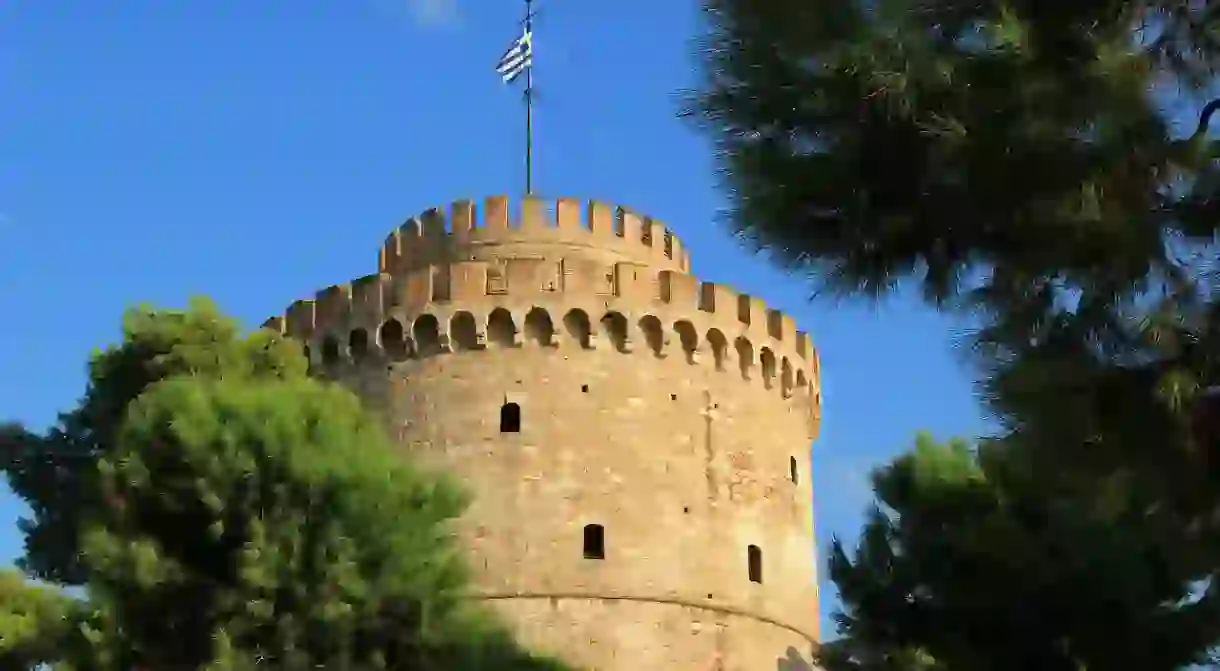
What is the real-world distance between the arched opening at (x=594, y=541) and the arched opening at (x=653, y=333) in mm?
2287

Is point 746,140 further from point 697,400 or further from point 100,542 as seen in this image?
point 697,400

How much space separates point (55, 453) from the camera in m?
20.4

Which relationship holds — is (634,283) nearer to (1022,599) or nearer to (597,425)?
(597,425)

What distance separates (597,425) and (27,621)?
260 inches

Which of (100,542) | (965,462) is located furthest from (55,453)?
(965,462)

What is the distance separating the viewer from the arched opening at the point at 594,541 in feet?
61.8

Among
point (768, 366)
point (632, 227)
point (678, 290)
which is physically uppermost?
point (632, 227)

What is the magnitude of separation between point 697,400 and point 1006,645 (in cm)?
648

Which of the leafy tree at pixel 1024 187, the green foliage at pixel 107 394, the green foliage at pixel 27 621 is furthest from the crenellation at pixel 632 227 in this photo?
the leafy tree at pixel 1024 187

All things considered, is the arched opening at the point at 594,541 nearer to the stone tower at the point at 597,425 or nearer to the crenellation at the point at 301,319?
the stone tower at the point at 597,425

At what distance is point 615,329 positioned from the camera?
19.6 meters

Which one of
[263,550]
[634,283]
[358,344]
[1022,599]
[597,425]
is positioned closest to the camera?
[1022,599]

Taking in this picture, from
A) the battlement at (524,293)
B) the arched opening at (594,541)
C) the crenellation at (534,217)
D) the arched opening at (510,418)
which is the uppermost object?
the crenellation at (534,217)

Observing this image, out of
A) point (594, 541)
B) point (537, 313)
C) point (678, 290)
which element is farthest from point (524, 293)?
point (594, 541)
